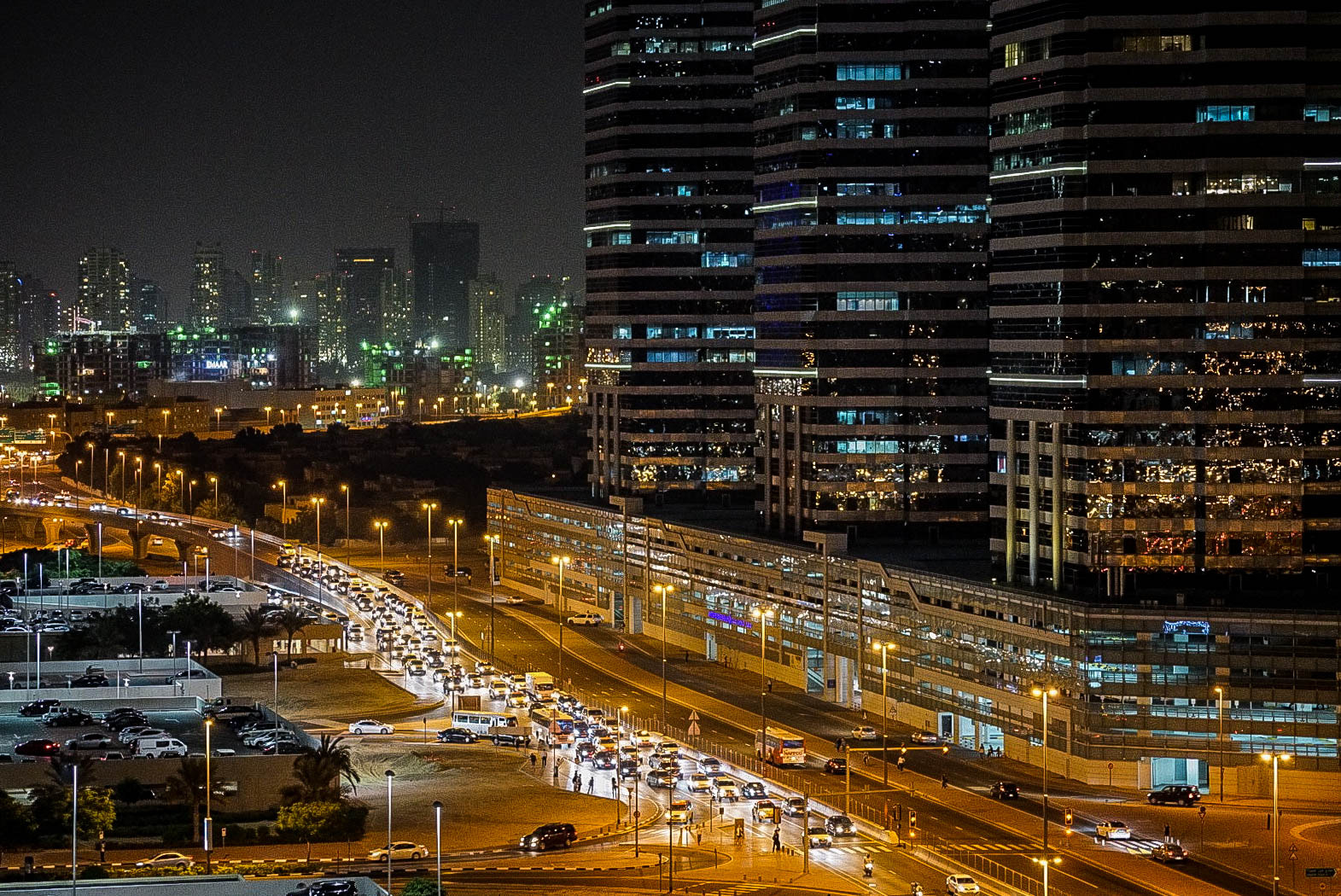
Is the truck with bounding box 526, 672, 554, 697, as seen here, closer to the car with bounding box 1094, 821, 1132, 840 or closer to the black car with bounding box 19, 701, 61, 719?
the black car with bounding box 19, 701, 61, 719

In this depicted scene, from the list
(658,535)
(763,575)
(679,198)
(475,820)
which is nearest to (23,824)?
(475,820)

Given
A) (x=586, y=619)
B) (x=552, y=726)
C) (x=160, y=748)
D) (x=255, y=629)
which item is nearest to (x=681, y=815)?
(x=160, y=748)

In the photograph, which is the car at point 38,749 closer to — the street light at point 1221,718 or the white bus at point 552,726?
the white bus at point 552,726

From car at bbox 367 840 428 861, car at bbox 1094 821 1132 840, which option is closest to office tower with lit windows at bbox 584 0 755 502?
car at bbox 1094 821 1132 840

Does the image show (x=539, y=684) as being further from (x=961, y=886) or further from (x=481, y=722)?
(x=961, y=886)

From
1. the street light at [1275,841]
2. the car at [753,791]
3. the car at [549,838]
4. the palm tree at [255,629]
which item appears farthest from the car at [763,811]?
the palm tree at [255,629]

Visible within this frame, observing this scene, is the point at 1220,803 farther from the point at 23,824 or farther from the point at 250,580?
the point at 250,580

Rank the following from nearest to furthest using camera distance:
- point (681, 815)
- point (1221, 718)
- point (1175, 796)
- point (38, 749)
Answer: point (681, 815), point (1175, 796), point (38, 749), point (1221, 718)
